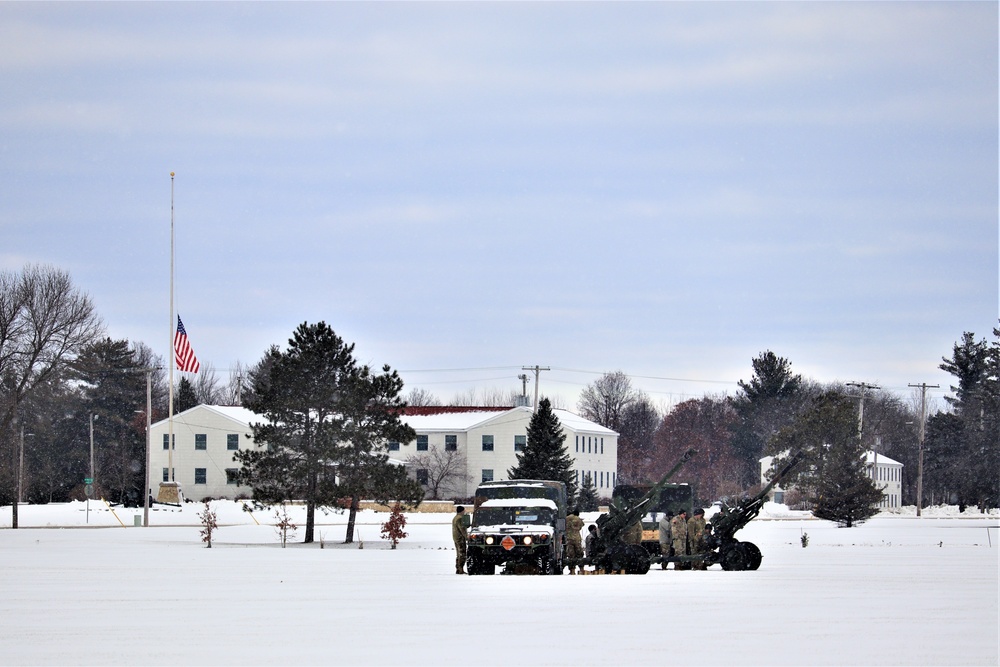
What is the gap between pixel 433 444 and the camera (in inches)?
3816

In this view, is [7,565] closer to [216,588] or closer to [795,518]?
[216,588]

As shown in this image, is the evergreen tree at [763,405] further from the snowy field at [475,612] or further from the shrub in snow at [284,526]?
the snowy field at [475,612]

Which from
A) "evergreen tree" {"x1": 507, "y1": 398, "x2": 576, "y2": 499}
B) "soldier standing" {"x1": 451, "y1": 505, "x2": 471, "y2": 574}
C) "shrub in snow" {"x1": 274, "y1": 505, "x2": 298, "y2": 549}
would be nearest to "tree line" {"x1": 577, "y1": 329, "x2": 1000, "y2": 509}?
"evergreen tree" {"x1": 507, "y1": 398, "x2": 576, "y2": 499}

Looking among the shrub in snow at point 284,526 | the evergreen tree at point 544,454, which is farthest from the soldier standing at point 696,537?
the evergreen tree at point 544,454

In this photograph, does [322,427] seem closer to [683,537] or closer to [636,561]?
[683,537]

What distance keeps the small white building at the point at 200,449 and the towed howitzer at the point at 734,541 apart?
60.5 metres

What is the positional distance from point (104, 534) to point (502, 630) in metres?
41.4

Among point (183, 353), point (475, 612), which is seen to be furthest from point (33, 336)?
point (475, 612)

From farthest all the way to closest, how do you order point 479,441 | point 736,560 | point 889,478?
point 889,478 → point 479,441 → point 736,560

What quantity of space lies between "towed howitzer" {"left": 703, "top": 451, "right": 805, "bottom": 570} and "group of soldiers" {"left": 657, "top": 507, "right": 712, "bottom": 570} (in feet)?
1.01

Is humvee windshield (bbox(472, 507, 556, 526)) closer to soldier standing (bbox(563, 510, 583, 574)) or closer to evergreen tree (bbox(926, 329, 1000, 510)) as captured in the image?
soldier standing (bbox(563, 510, 583, 574))

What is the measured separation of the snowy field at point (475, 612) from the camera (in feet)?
50.9

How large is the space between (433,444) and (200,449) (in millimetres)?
16196

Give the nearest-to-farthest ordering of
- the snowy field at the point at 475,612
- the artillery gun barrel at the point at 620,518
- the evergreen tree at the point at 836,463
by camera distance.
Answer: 1. the snowy field at the point at 475,612
2. the artillery gun barrel at the point at 620,518
3. the evergreen tree at the point at 836,463
